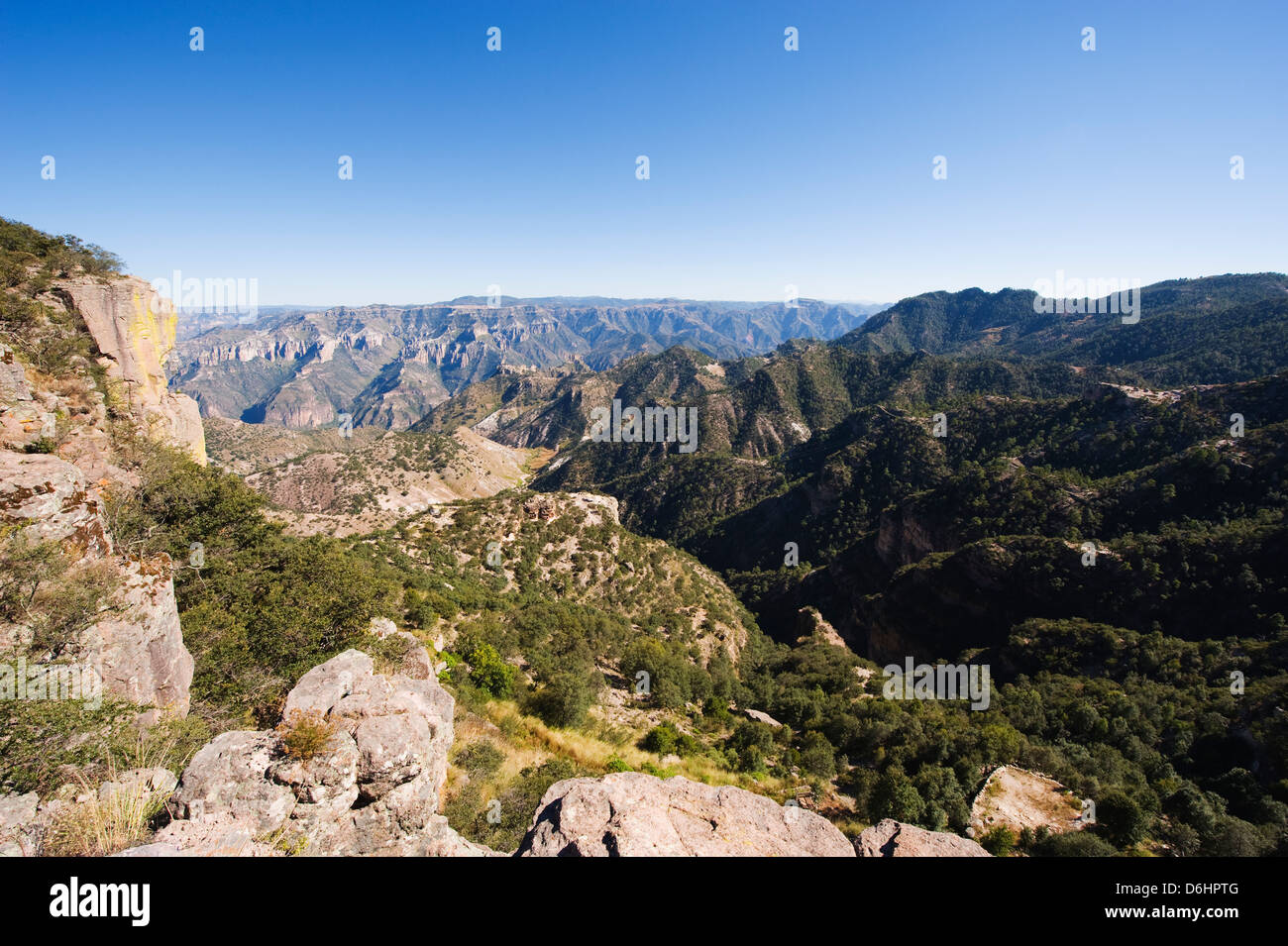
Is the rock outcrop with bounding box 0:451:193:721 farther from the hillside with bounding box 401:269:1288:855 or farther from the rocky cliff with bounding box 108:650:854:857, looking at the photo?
the hillside with bounding box 401:269:1288:855

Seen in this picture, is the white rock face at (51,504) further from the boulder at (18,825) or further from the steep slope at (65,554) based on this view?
the boulder at (18,825)

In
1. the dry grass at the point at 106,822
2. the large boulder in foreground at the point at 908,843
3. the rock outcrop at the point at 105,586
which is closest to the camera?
the dry grass at the point at 106,822

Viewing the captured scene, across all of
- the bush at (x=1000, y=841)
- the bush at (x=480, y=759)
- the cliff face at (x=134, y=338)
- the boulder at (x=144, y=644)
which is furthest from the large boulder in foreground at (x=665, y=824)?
the cliff face at (x=134, y=338)

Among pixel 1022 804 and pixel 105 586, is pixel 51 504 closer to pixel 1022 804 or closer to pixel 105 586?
pixel 105 586

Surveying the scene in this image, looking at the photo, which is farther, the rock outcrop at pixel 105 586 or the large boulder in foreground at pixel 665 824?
the rock outcrop at pixel 105 586

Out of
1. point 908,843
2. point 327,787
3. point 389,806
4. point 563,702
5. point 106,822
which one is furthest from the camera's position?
point 563,702

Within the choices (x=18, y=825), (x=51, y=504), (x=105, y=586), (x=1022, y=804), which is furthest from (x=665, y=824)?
(x=1022, y=804)

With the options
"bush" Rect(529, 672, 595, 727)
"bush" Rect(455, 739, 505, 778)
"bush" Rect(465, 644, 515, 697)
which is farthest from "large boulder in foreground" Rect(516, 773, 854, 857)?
"bush" Rect(465, 644, 515, 697)

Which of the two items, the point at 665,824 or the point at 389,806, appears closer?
the point at 665,824

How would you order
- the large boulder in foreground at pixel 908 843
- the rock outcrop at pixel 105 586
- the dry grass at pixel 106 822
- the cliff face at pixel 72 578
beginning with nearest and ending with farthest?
1. the dry grass at pixel 106 822
2. the large boulder in foreground at pixel 908 843
3. the cliff face at pixel 72 578
4. the rock outcrop at pixel 105 586
